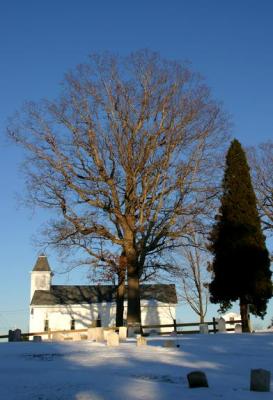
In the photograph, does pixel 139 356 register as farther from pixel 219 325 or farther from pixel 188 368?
pixel 219 325

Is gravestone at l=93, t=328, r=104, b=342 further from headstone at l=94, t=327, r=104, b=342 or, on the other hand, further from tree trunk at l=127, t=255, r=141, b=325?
tree trunk at l=127, t=255, r=141, b=325

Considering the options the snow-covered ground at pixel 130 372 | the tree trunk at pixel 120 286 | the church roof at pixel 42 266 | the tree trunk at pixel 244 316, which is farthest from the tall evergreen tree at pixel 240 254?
the church roof at pixel 42 266

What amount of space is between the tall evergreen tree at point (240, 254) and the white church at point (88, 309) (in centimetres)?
3147

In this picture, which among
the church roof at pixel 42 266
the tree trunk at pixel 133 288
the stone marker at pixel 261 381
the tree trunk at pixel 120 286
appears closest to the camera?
the stone marker at pixel 261 381

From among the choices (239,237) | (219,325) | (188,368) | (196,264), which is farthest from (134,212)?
(196,264)

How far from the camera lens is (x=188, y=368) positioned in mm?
10359

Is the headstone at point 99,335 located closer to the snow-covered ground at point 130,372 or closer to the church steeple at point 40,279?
the snow-covered ground at point 130,372

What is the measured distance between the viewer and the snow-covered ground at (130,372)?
7699 millimetres

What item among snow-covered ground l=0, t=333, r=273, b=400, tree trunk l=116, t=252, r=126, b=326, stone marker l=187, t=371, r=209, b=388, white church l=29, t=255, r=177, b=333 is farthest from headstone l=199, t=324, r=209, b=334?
white church l=29, t=255, r=177, b=333

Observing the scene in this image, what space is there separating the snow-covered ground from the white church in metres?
44.6

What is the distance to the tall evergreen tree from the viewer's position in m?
26.1

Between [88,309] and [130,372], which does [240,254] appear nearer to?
[130,372]

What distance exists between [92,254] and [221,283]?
6.95 metres

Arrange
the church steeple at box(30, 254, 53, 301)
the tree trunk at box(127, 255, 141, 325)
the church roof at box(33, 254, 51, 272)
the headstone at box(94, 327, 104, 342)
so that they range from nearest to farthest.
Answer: the headstone at box(94, 327, 104, 342)
the tree trunk at box(127, 255, 141, 325)
the church steeple at box(30, 254, 53, 301)
the church roof at box(33, 254, 51, 272)
